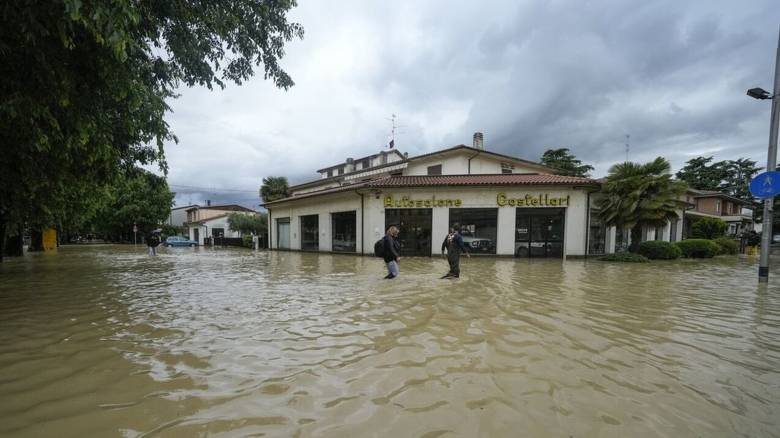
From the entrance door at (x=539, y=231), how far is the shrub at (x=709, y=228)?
1915 cm

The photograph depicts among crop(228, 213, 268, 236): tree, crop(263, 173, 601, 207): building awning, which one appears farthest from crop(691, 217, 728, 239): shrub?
crop(228, 213, 268, 236): tree

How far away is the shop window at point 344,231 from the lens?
2169cm

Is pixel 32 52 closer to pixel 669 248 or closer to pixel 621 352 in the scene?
pixel 621 352

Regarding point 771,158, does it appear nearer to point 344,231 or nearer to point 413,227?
point 413,227

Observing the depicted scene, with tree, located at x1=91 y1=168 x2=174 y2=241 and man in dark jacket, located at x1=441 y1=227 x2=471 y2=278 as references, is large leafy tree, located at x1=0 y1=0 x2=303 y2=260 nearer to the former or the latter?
man in dark jacket, located at x1=441 y1=227 x2=471 y2=278

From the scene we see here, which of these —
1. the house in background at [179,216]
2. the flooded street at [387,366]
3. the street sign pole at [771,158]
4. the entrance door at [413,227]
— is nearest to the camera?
the flooded street at [387,366]

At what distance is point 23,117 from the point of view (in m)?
3.99

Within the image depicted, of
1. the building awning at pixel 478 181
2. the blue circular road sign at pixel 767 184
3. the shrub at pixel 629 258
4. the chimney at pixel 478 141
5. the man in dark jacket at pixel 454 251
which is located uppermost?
the chimney at pixel 478 141

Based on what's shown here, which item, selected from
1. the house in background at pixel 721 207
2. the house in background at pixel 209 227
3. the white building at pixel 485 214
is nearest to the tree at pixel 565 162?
the house in background at pixel 721 207

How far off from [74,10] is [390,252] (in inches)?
324

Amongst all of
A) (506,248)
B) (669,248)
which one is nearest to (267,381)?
(506,248)

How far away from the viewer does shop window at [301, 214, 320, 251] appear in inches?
983

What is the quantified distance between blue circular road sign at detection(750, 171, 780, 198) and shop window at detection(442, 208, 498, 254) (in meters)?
10.7

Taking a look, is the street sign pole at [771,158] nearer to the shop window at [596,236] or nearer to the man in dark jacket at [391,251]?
the shop window at [596,236]
